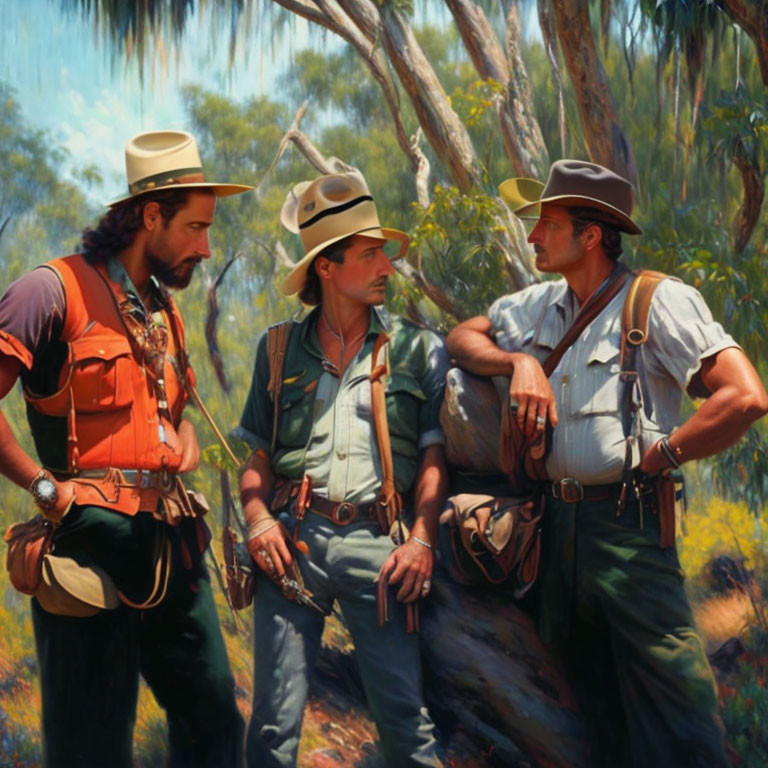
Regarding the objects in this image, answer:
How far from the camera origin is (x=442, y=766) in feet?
17.7

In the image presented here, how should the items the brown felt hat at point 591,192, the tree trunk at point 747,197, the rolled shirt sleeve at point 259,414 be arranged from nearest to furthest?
the brown felt hat at point 591,192 < the rolled shirt sleeve at point 259,414 < the tree trunk at point 747,197

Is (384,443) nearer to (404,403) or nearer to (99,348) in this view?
(404,403)

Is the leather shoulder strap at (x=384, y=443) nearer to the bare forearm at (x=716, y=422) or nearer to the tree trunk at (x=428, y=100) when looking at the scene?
the bare forearm at (x=716, y=422)

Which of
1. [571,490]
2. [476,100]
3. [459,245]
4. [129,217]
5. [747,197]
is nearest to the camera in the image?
[571,490]

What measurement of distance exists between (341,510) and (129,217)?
4.75 ft

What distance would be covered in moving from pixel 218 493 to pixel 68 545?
1031 mm

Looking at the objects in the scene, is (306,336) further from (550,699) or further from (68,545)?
(550,699)

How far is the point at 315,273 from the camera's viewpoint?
5.56 meters

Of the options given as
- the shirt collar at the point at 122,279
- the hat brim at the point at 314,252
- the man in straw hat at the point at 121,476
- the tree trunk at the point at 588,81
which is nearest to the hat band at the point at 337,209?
the hat brim at the point at 314,252

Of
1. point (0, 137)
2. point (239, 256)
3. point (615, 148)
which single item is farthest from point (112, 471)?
point (615, 148)

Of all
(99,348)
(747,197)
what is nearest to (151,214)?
(99,348)

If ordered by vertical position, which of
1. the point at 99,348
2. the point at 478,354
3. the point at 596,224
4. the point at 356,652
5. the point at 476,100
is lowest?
the point at 356,652

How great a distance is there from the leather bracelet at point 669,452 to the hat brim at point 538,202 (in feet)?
2.99

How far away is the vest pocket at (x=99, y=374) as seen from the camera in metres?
5.07
